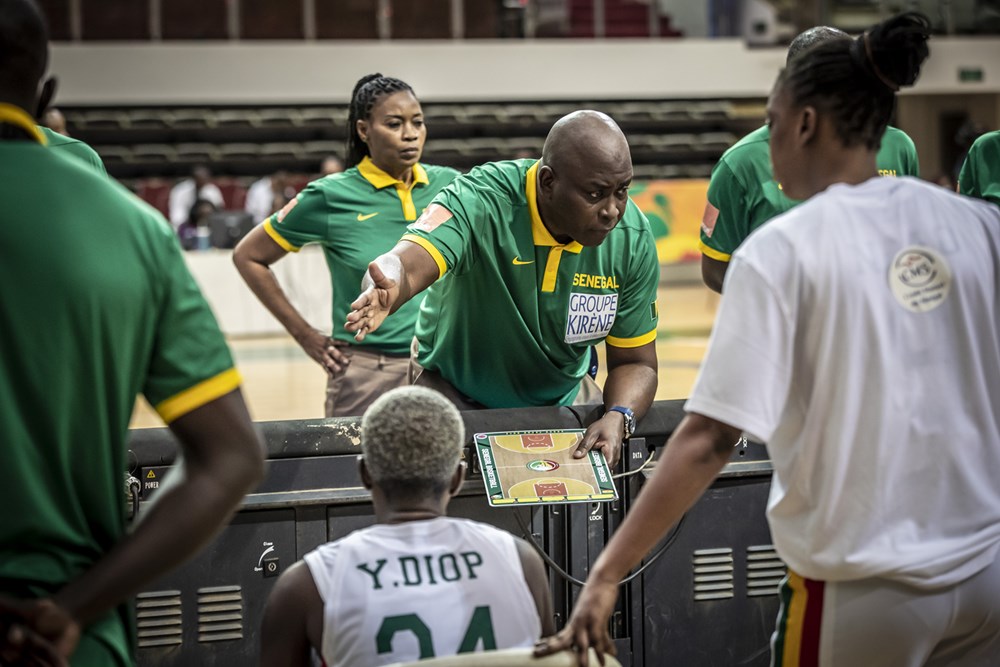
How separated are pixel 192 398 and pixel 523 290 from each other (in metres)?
1.94

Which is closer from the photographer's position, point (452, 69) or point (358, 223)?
point (358, 223)

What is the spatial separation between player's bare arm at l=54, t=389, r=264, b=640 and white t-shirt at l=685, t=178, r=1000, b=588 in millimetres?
724

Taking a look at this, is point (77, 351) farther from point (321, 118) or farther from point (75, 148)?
point (321, 118)

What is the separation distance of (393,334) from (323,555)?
2.71m

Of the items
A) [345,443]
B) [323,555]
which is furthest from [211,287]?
[323,555]

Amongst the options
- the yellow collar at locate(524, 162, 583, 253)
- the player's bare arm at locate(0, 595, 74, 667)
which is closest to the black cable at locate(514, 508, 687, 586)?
the yellow collar at locate(524, 162, 583, 253)

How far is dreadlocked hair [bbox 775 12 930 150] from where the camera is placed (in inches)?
78.3

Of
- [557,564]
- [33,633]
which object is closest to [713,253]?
[557,564]

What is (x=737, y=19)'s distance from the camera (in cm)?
2031

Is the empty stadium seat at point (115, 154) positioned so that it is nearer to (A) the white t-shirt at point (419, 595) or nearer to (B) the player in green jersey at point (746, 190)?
(B) the player in green jersey at point (746, 190)

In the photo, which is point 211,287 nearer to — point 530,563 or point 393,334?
point 393,334

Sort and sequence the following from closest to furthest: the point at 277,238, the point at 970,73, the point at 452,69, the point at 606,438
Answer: the point at 606,438 → the point at 277,238 → the point at 452,69 → the point at 970,73

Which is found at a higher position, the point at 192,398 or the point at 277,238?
the point at 192,398

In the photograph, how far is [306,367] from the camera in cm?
1111
